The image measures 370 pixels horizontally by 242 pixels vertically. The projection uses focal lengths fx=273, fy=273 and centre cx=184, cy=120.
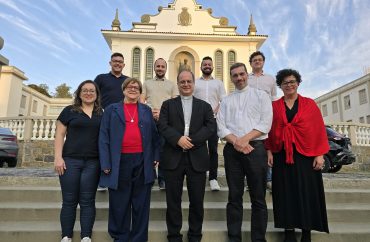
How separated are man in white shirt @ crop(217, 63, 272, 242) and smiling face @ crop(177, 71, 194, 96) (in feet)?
1.56

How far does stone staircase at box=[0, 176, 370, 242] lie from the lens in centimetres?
304

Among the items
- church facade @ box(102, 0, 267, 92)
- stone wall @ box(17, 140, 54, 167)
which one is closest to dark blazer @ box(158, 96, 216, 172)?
stone wall @ box(17, 140, 54, 167)

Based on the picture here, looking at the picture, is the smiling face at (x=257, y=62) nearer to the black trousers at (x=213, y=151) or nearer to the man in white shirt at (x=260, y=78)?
the man in white shirt at (x=260, y=78)

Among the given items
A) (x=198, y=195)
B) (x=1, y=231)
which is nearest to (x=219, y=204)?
(x=198, y=195)

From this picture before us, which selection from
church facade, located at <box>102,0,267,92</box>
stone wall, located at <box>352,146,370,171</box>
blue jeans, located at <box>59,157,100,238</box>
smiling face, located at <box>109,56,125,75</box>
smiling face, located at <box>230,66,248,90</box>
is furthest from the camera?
church facade, located at <box>102,0,267,92</box>

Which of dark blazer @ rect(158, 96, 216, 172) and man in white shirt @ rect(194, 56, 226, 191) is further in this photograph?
man in white shirt @ rect(194, 56, 226, 191)

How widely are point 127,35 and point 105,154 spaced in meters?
19.6

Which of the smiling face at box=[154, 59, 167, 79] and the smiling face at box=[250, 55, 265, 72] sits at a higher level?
the smiling face at box=[250, 55, 265, 72]

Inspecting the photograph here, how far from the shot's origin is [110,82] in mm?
4059

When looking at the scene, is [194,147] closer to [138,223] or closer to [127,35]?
[138,223]

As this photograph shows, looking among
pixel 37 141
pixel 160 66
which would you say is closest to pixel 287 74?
pixel 160 66

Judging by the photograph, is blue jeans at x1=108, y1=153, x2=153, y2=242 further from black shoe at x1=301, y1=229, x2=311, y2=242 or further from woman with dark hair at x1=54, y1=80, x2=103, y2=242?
black shoe at x1=301, y1=229, x2=311, y2=242

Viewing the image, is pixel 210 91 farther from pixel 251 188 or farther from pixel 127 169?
pixel 127 169

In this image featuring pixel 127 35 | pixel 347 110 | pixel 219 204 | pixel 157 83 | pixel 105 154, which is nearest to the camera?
pixel 105 154
